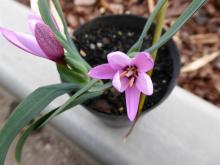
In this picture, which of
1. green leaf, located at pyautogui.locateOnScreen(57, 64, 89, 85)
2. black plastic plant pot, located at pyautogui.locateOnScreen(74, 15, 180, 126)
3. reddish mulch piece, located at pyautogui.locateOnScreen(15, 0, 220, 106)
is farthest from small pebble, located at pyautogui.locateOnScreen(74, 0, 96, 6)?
green leaf, located at pyautogui.locateOnScreen(57, 64, 89, 85)

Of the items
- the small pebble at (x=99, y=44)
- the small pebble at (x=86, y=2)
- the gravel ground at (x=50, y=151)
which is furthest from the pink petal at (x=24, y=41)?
the small pebble at (x=86, y=2)

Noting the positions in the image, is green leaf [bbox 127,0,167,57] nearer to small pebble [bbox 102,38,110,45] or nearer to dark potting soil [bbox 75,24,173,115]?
dark potting soil [bbox 75,24,173,115]

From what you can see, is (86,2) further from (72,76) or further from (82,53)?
(72,76)

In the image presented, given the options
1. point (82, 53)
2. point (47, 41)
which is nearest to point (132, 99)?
point (47, 41)

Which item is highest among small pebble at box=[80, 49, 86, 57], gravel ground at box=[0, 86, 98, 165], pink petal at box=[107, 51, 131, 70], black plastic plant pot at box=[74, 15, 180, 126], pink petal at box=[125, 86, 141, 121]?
pink petal at box=[107, 51, 131, 70]

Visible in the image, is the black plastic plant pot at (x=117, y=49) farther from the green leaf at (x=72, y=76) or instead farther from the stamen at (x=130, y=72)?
the stamen at (x=130, y=72)
